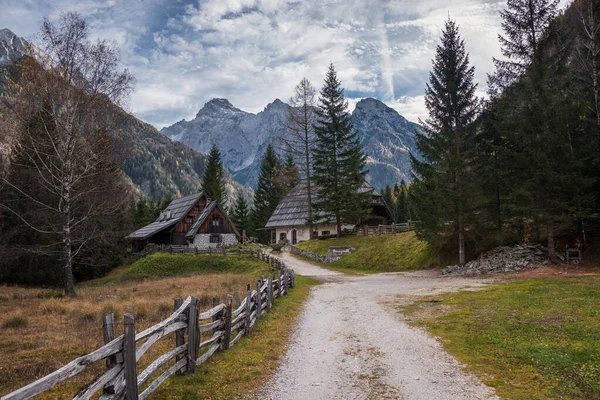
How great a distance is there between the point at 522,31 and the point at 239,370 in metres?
29.3

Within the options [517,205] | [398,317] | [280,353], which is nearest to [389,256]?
[517,205]

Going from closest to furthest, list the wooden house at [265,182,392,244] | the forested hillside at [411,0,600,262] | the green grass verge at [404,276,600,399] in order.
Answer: the green grass verge at [404,276,600,399], the forested hillside at [411,0,600,262], the wooden house at [265,182,392,244]

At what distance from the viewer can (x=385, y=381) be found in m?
6.93

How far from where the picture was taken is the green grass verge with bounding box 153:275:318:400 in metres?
6.14

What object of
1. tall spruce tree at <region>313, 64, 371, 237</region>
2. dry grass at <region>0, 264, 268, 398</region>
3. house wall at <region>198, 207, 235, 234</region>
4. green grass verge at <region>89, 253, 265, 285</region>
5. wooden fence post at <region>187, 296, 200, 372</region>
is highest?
tall spruce tree at <region>313, 64, 371, 237</region>

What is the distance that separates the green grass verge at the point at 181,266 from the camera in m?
37.0

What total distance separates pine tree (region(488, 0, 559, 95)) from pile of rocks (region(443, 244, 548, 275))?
488 inches

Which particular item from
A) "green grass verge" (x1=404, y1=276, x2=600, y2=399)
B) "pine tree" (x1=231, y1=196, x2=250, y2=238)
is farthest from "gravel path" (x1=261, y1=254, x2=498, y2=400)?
→ "pine tree" (x1=231, y1=196, x2=250, y2=238)

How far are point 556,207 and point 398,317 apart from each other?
14.7 metres

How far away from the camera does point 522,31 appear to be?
25.7m

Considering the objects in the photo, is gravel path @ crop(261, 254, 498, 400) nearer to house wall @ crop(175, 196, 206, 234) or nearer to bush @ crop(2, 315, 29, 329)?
bush @ crop(2, 315, 29, 329)

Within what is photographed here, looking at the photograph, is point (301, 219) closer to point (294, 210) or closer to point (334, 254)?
point (294, 210)

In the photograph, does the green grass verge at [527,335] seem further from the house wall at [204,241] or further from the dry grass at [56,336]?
the house wall at [204,241]

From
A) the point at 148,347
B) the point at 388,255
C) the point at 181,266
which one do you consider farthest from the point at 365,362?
the point at 181,266
